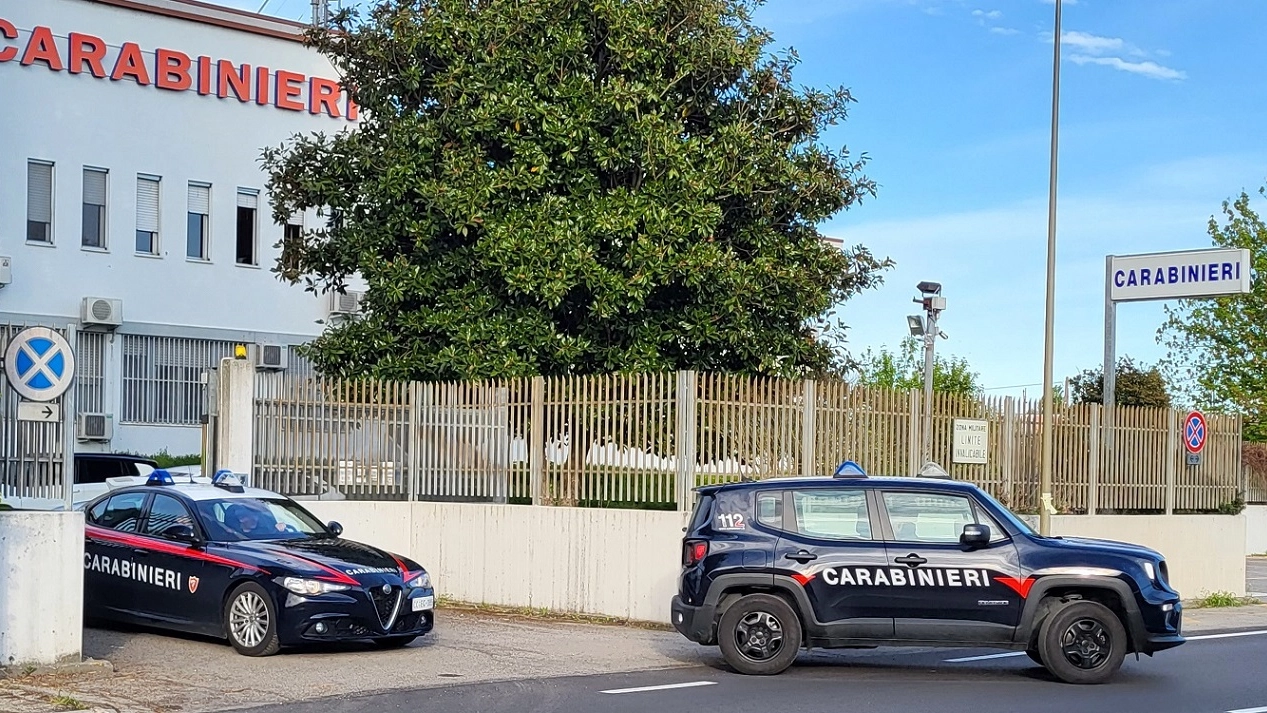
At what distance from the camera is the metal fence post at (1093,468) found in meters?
21.6

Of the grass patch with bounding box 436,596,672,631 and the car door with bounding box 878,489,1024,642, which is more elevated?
the car door with bounding box 878,489,1024,642

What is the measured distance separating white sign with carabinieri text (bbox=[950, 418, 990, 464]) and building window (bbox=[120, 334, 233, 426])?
17.6 m

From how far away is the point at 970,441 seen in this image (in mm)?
20031

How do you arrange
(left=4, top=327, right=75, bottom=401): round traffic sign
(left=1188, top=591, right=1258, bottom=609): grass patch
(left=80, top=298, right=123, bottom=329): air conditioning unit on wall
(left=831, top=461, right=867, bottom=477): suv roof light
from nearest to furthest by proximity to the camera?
(left=4, top=327, right=75, bottom=401): round traffic sign
(left=831, top=461, right=867, bottom=477): suv roof light
(left=1188, top=591, right=1258, bottom=609): grass patch
(left=80, top=298, right=123, bottom=329): air conditioning unit on wall

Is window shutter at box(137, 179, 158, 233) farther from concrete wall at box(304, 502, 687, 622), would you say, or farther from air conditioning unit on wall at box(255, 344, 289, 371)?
concrete wall at box(304, 502, 687, 622)

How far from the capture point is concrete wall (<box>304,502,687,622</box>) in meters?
17.7

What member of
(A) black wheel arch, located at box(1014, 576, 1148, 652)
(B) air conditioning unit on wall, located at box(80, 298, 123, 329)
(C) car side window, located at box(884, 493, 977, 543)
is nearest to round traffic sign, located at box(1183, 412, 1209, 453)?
(A) black wheel arch, located at box(1014, 576, 1148, 652)

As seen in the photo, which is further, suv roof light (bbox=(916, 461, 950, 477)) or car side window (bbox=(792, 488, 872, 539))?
suv roof light (bbox=(916, 461, 950, 477))

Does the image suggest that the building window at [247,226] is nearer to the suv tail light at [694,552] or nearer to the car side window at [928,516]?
the suv tail light at [694,552]

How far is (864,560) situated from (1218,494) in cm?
1242

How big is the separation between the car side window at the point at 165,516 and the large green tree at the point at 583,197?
5.74m

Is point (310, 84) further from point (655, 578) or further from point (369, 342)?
point (655, 578)

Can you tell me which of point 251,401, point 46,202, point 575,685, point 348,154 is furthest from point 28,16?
point 575,685

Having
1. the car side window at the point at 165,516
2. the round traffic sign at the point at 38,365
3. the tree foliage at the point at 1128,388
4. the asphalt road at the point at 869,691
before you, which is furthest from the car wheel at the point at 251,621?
the tree foliage at the point at 1128,388
